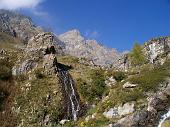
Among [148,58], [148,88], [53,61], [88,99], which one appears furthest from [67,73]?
[148,58]

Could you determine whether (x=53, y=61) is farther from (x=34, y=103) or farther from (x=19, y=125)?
(x=19, y=125)

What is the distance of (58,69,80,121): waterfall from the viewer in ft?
228

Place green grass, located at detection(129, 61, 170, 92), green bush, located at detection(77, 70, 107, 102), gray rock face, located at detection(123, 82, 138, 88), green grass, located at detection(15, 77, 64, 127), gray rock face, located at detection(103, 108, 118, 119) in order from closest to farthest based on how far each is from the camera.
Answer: gray rock face, located at detection(103, 108, 118, 119), green grass, located at detection(129, 61, 170, 92), gray rock face, located at detection(123, 82, 138, 88), green grass, located at detection(15, 77, 64, 127), green bush, located at detection(77, 70, 107, 102)

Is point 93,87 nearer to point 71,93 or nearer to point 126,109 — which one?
point 71,93

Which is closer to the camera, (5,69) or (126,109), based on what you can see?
(126,109)

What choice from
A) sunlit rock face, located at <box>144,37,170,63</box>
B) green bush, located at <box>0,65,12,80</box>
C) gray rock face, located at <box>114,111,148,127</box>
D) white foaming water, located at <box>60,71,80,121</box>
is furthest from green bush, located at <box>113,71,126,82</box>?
sunlit rock face, located at <box>144,37,170,63</box>

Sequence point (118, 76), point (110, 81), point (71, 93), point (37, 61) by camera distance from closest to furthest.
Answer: point (71, 93) < point (110, 81) < point (118, 76) < point (37, 61)

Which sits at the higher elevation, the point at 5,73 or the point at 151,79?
the point at 5,73

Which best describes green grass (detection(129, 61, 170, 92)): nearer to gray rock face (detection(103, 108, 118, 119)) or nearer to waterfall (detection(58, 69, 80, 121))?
gray rock face (detection(103, 108, 118, 119))

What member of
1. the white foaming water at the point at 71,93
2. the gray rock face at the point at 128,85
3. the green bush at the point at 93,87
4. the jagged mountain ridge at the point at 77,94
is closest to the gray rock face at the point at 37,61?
the jagged mountain ridge at the point at 77,94

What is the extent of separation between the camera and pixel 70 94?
7431 centimetres

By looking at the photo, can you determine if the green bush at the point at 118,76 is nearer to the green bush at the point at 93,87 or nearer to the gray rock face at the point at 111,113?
the green bush at the point at 93,87

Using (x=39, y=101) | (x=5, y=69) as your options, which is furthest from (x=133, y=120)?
(x=5, y=69)

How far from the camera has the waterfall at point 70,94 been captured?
228ft
